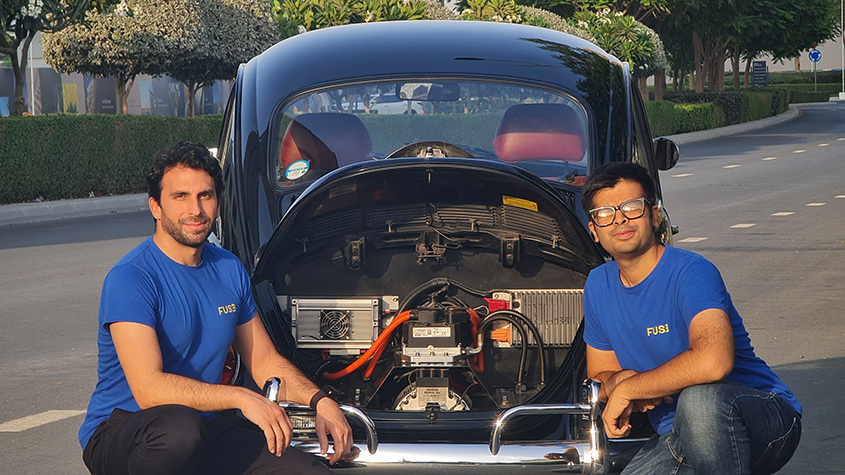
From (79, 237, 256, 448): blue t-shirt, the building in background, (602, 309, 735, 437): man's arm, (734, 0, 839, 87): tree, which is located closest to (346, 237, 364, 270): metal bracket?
(79, 237, 256, 448): blue t-shirt

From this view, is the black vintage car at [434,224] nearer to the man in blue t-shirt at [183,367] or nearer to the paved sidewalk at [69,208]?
the man in blue t-shirt at [183,367]

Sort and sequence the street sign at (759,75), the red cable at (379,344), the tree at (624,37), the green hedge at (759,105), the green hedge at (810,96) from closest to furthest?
1. the red cable at (379,344)
2. the tree at (624,37)
3. the green hedge at (759,105)
4. the street sign at (759,75)
5. the green hedge at (810,96)

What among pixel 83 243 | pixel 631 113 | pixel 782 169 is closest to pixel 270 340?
pixel 631 113

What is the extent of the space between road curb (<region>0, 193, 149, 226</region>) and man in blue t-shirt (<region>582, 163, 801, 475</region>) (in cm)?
1339

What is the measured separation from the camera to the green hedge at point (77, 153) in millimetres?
17328

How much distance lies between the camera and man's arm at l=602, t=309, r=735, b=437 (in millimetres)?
3373

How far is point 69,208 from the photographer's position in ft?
56.0

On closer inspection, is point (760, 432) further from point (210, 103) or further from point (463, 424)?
point (210, 103)

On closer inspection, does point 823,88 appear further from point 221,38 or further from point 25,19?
point 25,19

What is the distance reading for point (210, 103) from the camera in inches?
1496

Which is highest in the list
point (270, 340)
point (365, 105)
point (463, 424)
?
point (365, 105)

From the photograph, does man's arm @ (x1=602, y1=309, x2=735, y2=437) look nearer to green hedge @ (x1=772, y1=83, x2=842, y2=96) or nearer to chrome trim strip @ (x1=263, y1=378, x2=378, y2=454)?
chrome trim strip @ (x1=263, y1=378, x2=378, y2=454)

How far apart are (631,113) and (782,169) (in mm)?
19011

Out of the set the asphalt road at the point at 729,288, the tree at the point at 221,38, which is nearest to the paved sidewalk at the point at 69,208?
the asphalt road at the point at 729,288
